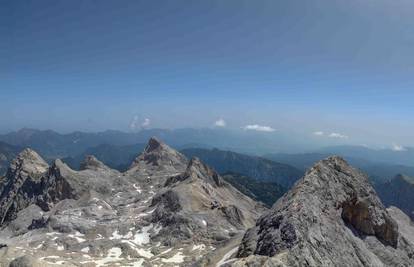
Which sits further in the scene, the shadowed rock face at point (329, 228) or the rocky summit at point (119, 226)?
the rocky summit at point (119, 226)

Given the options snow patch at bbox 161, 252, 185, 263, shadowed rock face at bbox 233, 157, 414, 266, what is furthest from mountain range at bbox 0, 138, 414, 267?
snow patch at bbox 161, 252, 185, 263

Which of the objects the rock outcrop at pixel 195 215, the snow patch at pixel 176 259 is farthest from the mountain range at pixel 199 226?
the rock outcrop at pixel 195 215

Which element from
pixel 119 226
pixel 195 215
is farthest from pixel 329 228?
pixel 119 226

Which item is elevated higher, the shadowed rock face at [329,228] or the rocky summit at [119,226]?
the shadowed rock face at [329,228]

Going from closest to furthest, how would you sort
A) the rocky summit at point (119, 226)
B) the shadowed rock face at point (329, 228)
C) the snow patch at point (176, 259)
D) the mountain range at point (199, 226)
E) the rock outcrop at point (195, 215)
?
1. the shadowed rock face at point (329, 228)
2. the mountain range at point (199, 226)
3. the snow patch at point (176, 259)
4. the rocky summit at point (119, 226)
5. the rock outcrop at point (195, 215)

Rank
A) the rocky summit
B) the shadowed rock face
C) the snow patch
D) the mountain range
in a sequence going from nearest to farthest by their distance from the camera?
the shadowed rock face
the mountain range
the snow patch
the rocky summit

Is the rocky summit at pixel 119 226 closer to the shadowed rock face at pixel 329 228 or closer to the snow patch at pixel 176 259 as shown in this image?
the snow patch at pixel 176 259

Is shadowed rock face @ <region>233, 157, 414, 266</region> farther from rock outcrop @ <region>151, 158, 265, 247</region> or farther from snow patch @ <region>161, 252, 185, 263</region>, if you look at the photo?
rock outcrop @ <region>151, 158, 265, 247</region>

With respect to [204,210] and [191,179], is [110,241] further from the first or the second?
[191,179]

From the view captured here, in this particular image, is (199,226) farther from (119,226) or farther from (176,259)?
(119,226)

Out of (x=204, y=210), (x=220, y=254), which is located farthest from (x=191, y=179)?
(x=220, y=254)
